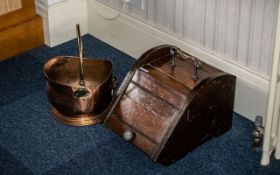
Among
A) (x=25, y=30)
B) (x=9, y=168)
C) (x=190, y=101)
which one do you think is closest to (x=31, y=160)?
(x=9, y=168)

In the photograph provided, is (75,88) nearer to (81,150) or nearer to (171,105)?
(81,150)

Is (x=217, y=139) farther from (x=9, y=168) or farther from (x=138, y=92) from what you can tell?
(x=9, y=168)

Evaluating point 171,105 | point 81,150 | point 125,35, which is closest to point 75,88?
point 81,150

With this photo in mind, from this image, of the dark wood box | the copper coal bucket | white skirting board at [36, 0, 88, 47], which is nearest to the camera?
the dark wood box

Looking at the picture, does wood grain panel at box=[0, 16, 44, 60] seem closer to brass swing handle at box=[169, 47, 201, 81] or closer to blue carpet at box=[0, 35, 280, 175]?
blue carpet at box=[0, 35, 280, 175]

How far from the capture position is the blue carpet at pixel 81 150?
238cm

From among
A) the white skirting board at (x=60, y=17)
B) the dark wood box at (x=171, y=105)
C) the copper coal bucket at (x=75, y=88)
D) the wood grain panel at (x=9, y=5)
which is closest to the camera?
the dark wood box at (x=171, y=105)

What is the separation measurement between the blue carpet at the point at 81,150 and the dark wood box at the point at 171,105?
0.19 ft

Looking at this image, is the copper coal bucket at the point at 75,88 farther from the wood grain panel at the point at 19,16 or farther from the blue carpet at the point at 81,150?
the wood grain panel at the point at 19,16

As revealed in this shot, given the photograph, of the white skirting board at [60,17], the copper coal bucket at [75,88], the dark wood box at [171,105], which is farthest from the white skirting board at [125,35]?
the copper coal bucket at [75,88]

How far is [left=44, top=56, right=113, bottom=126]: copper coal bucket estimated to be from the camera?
2.52 m

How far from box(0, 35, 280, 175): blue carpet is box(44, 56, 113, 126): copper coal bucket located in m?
0.05

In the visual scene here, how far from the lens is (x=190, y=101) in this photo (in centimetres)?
230

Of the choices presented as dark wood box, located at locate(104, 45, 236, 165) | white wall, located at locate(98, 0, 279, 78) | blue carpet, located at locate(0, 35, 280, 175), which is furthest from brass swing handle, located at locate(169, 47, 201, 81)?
blue carpet, located at locate(0, 35, 280, 175)
